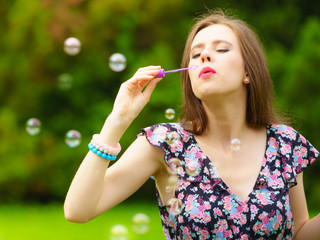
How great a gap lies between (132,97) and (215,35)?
17.0 inches

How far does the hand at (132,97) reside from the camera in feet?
6.28

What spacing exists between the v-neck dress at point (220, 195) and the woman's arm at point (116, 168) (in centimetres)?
8

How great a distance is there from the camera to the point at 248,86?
7.39 ft

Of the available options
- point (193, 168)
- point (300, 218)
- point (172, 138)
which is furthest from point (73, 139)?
point (300, 218)

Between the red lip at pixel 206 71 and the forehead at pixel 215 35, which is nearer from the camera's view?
the red lip at pixel 206 71

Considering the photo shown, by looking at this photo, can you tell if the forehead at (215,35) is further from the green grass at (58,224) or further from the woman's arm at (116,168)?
the green grass at (58,224)

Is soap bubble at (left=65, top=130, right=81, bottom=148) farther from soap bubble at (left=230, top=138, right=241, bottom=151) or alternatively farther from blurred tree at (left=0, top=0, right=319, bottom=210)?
blurred tree at (left=0, top=0, right=319, bottom=210)

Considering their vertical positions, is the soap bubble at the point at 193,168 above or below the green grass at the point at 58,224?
below

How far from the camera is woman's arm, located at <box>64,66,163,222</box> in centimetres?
184

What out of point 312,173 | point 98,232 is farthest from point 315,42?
point 98,232

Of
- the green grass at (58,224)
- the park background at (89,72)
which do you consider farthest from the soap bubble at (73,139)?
the park background at (89,72)

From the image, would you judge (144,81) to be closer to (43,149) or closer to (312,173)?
(312,173)

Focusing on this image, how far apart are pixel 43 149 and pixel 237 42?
7.51 metres

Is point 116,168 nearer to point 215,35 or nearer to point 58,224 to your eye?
point 215,35
